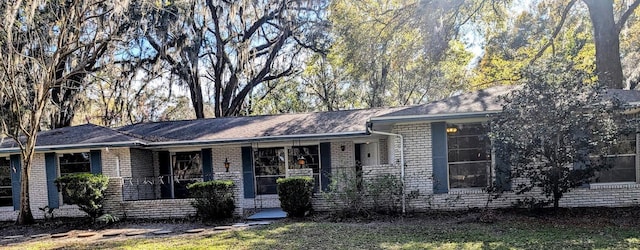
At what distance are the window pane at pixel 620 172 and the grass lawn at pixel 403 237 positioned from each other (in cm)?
229

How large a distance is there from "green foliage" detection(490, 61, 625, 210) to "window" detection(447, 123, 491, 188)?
128 cm

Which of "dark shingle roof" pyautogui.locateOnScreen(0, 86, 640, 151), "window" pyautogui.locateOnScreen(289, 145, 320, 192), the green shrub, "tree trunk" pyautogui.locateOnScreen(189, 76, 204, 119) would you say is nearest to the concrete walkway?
"window" pyautogui.locateOnScreen(289, 145, 320, 192)

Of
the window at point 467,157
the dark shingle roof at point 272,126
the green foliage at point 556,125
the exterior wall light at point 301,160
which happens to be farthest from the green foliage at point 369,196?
the exterior wall light at point 301,160

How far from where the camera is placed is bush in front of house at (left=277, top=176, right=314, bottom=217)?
897 centimetres

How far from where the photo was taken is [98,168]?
1077 centimetres

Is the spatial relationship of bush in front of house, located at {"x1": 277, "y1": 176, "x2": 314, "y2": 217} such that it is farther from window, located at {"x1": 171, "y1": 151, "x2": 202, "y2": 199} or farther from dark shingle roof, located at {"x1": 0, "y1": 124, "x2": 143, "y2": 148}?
dark shingle roof, located at {"x1": 0, "y1": 124, "x2": 143, "y2": 148}

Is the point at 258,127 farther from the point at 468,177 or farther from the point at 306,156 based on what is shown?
the point at 468,177

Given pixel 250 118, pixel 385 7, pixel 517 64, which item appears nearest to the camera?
pixel 250 118

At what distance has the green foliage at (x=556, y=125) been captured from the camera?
714 centimetres

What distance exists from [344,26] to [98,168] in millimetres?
9547

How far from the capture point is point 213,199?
9234 millimetres

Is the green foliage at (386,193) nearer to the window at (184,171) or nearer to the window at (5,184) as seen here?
the window at (184,171)

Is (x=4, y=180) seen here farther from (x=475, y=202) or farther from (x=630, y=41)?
(x=630, y=41)

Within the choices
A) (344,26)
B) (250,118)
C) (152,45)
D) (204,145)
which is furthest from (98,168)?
(344,26)
